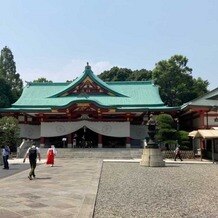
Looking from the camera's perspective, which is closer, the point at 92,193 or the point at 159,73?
the point at 92,193

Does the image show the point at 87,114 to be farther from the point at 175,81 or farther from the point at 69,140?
the point at 175,81

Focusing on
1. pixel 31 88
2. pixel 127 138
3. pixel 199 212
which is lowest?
pixel 199 212

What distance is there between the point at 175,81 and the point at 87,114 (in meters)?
25.5

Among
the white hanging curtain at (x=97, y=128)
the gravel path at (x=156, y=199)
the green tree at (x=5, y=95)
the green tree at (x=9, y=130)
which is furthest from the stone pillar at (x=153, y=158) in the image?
the green tree at (x=5, y=95)

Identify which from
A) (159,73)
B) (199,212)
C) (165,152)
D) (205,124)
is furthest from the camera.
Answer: (159,73)

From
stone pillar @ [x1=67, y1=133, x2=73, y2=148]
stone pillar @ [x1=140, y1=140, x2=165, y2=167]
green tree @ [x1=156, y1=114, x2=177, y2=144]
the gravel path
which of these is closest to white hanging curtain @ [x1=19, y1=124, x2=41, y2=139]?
stone pillar @ [x1=67, y1=133, x2=73, y2=148]

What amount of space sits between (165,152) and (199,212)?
23.6 metres

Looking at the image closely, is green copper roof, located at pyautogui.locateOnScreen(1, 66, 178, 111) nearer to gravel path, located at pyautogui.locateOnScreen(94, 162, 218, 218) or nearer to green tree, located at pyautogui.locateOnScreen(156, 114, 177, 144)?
green tree, located at pyautogui.locateOnScreen(156, 114, 177, 144)

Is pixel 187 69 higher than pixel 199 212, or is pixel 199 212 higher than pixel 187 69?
pixel 187 69

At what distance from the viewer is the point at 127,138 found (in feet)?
128

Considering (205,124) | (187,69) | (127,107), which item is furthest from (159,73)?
(205,124)

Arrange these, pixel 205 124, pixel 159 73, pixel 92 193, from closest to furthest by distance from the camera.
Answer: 1. pixel 92 193
2. pixel 205 124
3. pixel 159 73

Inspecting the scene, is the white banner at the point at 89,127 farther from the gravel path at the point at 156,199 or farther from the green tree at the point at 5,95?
the gravel path at the point at 156,199

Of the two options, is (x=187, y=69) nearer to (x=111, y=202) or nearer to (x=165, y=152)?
(x=165, y=152)
